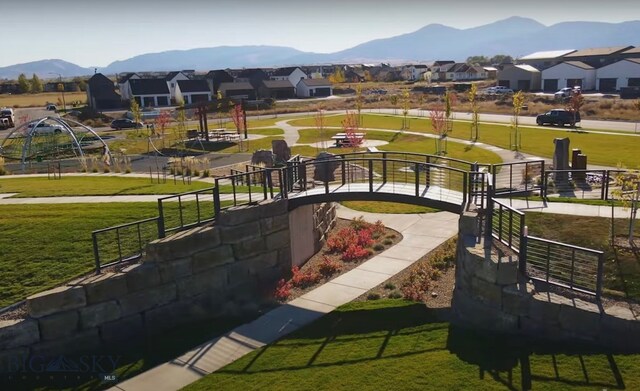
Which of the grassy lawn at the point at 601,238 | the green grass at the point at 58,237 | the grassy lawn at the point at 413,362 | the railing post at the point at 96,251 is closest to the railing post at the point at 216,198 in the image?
the green grass at the point at 58,237

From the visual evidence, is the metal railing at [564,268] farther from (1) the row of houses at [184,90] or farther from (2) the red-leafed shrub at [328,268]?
(1) the row of houses at [184,90]

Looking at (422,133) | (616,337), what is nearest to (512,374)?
(616,337)

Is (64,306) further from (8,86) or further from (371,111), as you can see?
(8,86)

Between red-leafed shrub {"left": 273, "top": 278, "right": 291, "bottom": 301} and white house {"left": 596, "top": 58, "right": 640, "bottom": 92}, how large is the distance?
83.4 metres

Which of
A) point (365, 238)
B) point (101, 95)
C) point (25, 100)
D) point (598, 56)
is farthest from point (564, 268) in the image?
point (25, 100)

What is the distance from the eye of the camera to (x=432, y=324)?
1319cm

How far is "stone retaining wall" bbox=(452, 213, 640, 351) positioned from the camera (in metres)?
10.9

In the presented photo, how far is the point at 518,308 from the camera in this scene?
39.2 feet

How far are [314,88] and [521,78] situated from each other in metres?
40.4

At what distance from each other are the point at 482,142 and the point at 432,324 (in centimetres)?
3132

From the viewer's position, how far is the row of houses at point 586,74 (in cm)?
8388

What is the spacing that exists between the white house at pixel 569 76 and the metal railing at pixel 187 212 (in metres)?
86.8

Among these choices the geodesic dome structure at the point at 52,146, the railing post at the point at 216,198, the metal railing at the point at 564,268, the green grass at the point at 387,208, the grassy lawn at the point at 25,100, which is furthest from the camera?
the grassy lawn at the point at 25,100

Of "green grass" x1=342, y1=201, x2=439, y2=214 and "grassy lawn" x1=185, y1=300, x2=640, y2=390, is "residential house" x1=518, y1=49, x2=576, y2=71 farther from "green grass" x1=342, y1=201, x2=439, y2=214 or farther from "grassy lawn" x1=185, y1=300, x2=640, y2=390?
"grassy lawn" x1=185, y1=300, x2=640, y2=390
